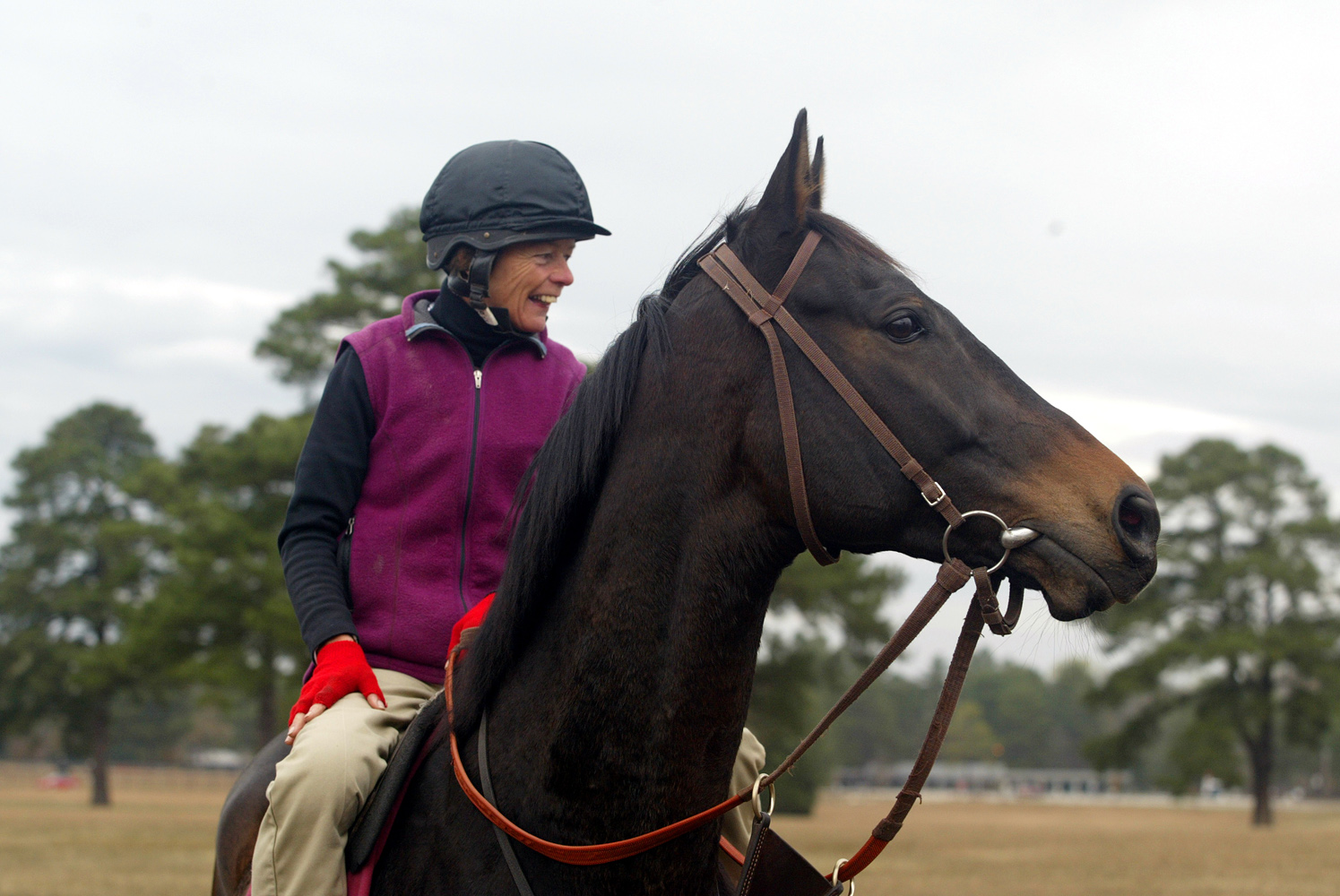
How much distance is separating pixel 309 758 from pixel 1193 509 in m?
50.9

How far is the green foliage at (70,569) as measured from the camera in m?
50.2

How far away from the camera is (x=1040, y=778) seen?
118188 millimetres

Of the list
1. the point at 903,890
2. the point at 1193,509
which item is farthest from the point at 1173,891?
the point at 1193,509

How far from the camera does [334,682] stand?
296cm

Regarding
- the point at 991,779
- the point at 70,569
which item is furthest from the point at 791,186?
the point at 991,779

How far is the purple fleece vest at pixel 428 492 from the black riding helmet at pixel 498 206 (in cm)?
21

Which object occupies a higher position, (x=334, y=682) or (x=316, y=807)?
(x=334, y=682)

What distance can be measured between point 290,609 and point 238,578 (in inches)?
70.3

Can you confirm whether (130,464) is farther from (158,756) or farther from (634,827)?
(634,827)

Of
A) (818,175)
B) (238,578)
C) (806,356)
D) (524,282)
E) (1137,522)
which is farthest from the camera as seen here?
(238,578)

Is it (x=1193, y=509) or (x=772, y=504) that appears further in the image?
(x=1193, y=509)

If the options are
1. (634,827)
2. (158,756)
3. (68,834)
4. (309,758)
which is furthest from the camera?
(158,756)

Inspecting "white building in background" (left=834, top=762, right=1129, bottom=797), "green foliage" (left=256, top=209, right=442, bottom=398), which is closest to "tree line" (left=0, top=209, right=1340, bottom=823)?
"green foliage" (left=256, top=209, right=442, bottom=398)

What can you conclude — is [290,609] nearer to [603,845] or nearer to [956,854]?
[956,854]
